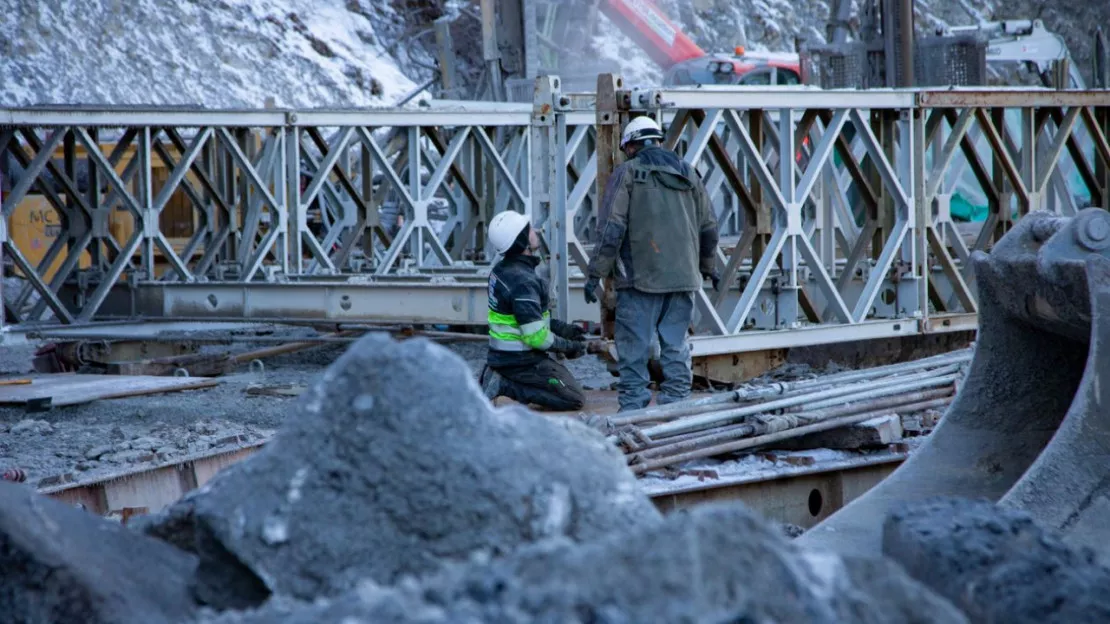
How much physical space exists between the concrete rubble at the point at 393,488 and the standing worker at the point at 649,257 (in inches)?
211

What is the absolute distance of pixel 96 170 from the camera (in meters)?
16.4

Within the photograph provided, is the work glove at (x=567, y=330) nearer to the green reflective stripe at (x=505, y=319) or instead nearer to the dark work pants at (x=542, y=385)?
the dark work pants at (x=542, y=385)

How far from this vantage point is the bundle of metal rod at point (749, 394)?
7594 millimetres

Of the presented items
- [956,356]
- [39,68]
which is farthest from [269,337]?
[39,68]

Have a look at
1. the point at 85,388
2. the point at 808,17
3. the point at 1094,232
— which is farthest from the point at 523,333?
the point at 808,17

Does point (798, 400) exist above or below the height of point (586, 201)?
below

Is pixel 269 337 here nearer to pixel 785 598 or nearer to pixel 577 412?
pixel 577 412

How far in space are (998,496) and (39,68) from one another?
2358 centimetres

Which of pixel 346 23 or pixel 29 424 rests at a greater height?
pixel 346 23

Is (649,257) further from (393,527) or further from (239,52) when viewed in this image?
(239,52)

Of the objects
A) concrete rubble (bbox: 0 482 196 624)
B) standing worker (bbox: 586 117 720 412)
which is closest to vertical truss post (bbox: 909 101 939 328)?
standing worker (bbox: 586 117 720 412)

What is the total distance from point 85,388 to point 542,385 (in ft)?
12.0

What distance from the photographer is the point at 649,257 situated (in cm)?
924

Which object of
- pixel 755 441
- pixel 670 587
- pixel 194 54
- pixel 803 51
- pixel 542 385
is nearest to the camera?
pixel 670 587
